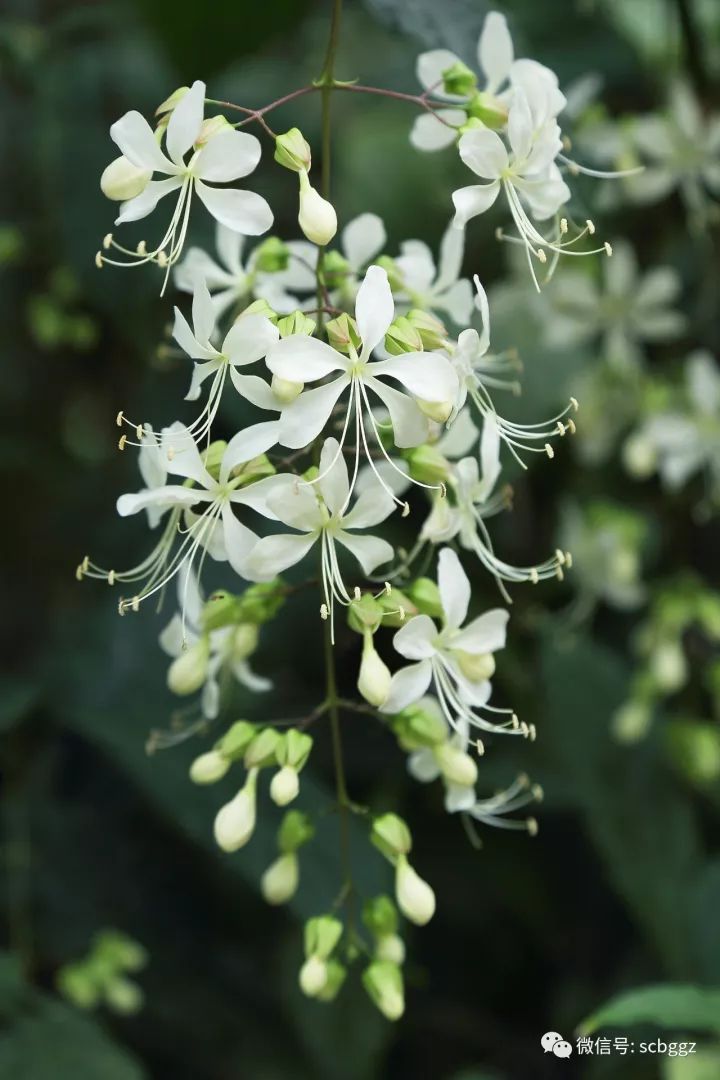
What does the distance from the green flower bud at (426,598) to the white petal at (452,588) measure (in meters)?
0.02

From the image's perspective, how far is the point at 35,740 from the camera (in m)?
1.14

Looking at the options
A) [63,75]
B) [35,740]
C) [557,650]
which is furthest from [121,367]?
[557,650]

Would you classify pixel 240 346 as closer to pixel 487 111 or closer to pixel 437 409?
pixel 437 409

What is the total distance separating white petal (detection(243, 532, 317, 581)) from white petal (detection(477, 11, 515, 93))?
12.6 inches

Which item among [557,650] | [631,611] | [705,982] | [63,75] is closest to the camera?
[705,982]

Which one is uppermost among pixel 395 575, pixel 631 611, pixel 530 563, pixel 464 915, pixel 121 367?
pixel 395 575

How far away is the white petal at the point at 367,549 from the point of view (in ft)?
2.00

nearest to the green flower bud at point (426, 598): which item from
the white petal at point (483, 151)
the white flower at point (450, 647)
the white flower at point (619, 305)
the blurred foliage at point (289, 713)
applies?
the white flower at point (450, 647)

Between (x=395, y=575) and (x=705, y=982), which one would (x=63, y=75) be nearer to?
(x=395, y=575)

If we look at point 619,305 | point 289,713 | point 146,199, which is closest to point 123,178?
point 146,199

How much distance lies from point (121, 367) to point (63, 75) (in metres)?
0.32

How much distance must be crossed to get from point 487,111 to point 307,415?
219 mm

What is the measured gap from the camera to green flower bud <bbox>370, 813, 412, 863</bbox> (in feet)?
2.21

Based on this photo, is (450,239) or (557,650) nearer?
(450,239)
